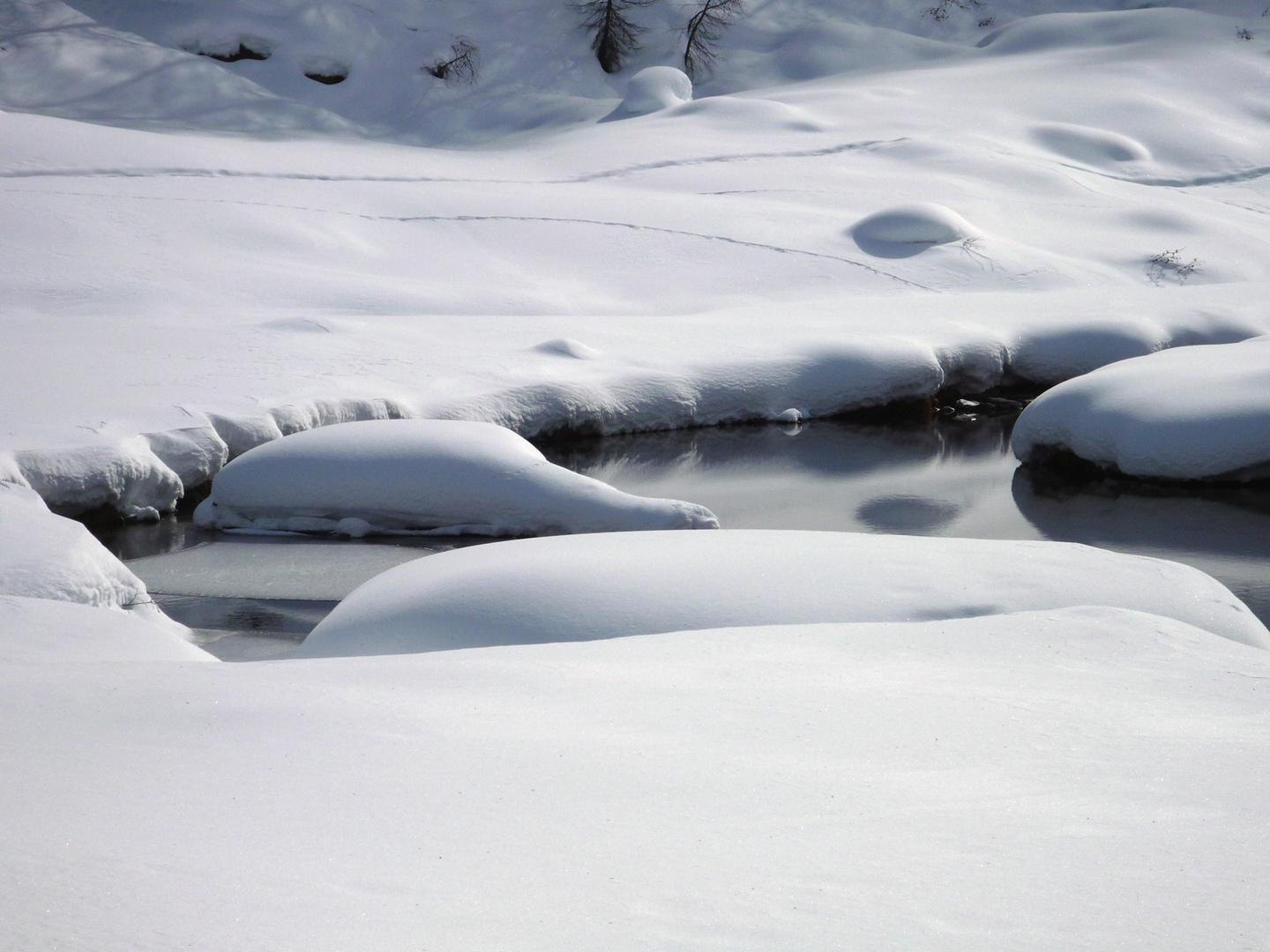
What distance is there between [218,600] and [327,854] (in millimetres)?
3062

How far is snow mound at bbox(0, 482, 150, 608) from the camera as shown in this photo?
322 centimetres

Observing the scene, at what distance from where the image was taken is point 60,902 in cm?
111

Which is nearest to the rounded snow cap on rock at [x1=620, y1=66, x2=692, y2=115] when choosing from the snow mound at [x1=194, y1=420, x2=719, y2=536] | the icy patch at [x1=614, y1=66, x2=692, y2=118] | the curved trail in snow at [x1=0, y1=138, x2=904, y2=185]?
the icy patch at [x1=614, y1=66, x2=692, y2=118]

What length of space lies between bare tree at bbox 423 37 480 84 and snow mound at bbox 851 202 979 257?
24.0 feet

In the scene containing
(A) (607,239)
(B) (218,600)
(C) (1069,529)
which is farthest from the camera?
(A) (607,239)

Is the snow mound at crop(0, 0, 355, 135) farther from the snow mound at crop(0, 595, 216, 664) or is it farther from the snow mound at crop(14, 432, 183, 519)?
the snow mound at crop(0, 595, 216, 664)

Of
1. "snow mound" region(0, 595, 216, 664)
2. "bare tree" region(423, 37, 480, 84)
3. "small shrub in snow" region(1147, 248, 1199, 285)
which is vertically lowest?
"bare tree" region(423, 37, 480, 84)

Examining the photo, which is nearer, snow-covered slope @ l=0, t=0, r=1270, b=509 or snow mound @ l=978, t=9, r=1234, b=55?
snow-covered slope @ l=0, t=0, r=1270, b=509

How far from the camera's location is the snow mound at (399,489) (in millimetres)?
4844

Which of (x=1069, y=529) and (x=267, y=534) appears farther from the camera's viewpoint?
(x=1069, y=529)

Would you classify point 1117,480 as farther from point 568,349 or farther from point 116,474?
point 116,474

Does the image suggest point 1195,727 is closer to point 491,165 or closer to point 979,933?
point 979,933

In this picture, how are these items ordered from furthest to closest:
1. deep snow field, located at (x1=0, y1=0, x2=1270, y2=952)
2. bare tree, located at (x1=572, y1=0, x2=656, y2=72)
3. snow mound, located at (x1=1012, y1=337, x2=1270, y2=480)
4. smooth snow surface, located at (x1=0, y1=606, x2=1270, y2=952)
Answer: bare tree, located at (x1=572, y1=0, x2=656, y2=72)
snow mound, located at (x1=1012, y1=337, x2=1270, y2=480)
deep snow field, located at (x1=0, y1=0, x2=1270, y2=952)
smooth snow surface, located at (x1=0, y1=606, x2=1270, y2=952)

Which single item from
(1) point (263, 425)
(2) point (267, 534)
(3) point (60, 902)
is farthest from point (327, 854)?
(1) point (263, 425)
